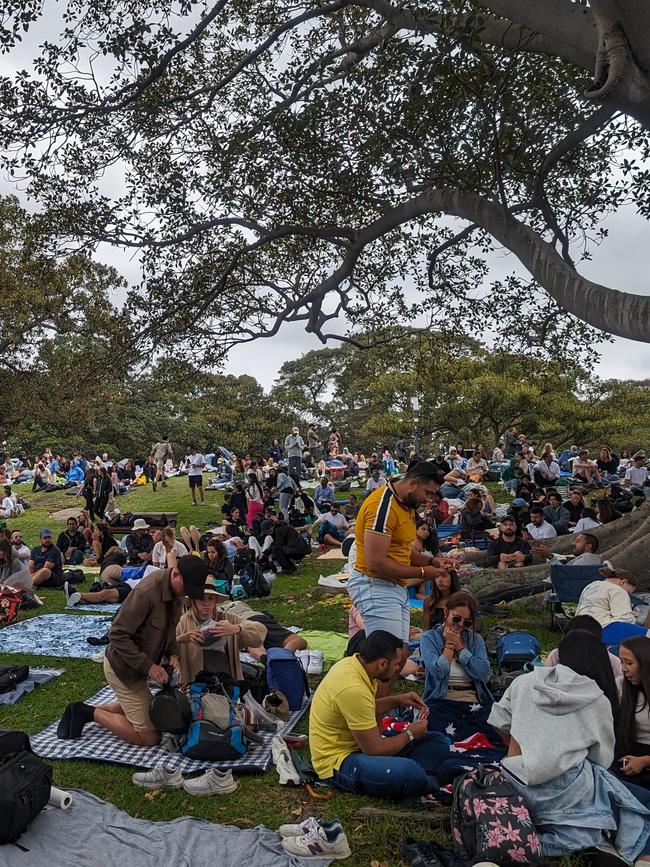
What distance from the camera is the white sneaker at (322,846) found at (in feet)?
11.9

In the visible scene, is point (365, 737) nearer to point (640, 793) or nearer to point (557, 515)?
point (640, 793)

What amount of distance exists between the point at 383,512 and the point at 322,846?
6.64ft

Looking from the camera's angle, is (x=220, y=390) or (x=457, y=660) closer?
(x=457, y=660)

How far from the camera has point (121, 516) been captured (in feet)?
56.7

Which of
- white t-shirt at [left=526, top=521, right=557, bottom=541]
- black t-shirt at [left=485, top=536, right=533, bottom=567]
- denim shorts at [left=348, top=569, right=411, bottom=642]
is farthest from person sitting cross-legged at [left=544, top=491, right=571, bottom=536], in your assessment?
denim shorts at [left=348, top=569, right=411, bottom=642]

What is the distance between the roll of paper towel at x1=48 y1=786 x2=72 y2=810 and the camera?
404 centimetres

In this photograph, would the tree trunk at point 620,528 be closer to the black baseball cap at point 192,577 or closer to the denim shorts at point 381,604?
the denim shorts at point 381,604

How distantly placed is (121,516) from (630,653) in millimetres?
14918

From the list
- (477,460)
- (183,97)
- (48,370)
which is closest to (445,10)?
(183,97)

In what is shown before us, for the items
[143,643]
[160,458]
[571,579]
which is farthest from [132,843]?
[160,458]

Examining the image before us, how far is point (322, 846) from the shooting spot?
363cm

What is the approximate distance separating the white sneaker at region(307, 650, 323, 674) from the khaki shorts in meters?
1.91

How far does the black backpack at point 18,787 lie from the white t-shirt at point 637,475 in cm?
1623

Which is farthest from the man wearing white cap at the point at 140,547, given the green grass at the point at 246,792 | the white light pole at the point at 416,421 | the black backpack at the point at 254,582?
the white light pole at the point at 416,421
